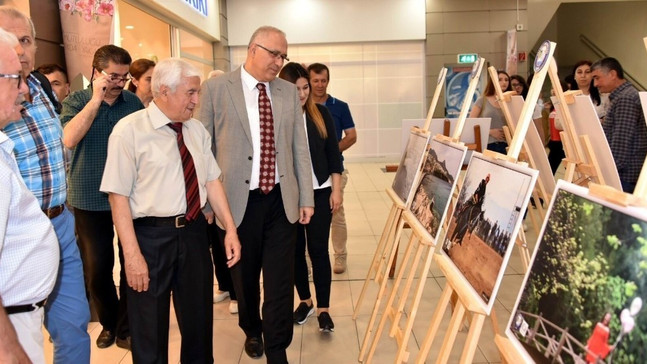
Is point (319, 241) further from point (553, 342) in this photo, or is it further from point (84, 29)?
point (84, 29)

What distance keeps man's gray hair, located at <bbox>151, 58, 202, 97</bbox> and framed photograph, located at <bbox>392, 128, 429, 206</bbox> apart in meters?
1.39

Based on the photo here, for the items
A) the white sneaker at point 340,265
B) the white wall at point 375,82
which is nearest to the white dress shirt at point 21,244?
the white sneaker at point 340,265

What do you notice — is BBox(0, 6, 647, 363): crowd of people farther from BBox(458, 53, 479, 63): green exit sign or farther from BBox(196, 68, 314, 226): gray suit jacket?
BBox(458, 53, 479, 63): green exit sign

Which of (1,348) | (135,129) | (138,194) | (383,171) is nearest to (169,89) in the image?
(135,129)

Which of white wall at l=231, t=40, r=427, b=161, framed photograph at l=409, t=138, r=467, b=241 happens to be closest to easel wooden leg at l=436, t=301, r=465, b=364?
framed photograph at l=409, t=138, r=467, b=241

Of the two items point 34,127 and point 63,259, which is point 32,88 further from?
point 63,259

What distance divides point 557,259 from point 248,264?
1.59 m

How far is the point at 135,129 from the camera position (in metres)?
1.96

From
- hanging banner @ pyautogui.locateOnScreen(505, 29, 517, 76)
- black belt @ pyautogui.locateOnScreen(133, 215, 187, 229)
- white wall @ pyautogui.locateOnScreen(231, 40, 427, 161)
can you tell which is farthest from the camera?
white wall @ pyautogui.locateOnScreen(231, 40, 427, 161)

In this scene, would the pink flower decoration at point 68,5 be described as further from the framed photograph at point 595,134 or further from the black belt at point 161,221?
the framed photograph at point 595,134

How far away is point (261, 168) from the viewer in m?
2.44

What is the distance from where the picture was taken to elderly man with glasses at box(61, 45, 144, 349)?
262cm

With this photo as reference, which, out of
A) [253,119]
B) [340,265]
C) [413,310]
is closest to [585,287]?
[413,310]

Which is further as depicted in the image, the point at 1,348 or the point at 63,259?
the point at 63,259
